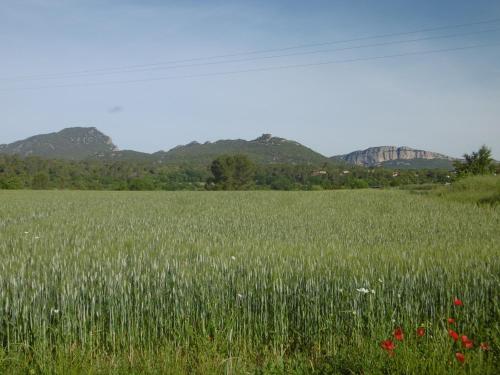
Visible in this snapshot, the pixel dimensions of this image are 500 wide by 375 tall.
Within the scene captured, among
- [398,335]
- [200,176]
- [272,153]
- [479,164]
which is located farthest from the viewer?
[272,153]

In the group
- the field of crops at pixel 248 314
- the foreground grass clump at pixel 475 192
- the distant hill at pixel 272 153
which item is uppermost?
the distant hill at pixel 272 153

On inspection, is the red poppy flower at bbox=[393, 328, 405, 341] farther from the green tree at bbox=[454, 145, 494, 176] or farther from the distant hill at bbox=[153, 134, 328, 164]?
the distant hill at bbox=[153, 134, 328, 164]

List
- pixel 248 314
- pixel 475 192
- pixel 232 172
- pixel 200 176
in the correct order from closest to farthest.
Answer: pixel 248 314 < pixel 475 192 < pixel 232 172 < pixel 200 176

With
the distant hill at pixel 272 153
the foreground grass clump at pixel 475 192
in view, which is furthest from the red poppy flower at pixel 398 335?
the distant hill at pixel 272 153

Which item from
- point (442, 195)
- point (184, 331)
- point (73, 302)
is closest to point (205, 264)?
point (184, 331)

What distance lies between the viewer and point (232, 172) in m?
87.4

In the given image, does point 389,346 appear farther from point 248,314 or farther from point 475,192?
point 475,192

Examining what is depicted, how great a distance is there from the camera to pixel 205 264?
19.2 ft

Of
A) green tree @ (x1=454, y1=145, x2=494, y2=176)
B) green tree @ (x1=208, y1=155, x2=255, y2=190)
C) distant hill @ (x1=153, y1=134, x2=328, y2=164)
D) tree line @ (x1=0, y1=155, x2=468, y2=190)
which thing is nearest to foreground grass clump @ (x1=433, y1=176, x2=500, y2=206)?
green tree @ (x1=454, y1=145, x2=494, y2=176)

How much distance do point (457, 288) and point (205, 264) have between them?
3.20 m

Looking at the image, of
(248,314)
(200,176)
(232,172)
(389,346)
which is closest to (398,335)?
(389,346)

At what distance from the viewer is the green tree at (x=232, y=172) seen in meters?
85.4

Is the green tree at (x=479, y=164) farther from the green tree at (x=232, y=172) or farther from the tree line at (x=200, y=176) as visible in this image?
the green tree at (x=232, y=172)

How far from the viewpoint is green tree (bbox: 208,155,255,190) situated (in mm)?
85375
